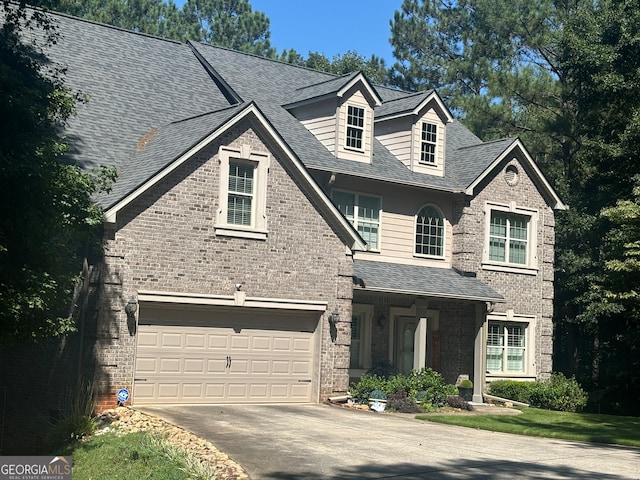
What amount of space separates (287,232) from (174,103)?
22.6ft

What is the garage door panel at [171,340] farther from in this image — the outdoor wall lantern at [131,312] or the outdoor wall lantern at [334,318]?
the outdoor wall lantern at [334,318]

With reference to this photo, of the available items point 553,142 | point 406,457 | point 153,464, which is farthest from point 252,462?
point 553,142

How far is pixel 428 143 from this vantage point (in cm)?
3081

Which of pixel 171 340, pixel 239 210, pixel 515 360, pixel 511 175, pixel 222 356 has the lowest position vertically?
pixel 222 356

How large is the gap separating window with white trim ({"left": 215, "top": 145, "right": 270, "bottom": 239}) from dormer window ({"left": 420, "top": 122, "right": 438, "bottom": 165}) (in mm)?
8545

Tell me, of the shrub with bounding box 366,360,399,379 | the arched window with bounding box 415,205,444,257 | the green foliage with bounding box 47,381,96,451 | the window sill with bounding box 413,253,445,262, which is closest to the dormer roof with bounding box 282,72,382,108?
the arched window with bounding box 415,205,444,257

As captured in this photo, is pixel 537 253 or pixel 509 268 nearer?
pixel 509 268

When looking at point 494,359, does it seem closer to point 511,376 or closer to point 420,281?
point 511,376

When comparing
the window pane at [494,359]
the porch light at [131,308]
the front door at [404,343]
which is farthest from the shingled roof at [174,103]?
the window pane at [494,359]

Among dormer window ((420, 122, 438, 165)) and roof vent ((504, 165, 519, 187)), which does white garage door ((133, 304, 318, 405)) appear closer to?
dormer window ((420, 122, 438, 165))

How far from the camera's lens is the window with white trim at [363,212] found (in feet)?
93.2

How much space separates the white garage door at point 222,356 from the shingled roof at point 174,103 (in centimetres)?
355

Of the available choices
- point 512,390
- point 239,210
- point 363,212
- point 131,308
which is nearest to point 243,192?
point 239,210

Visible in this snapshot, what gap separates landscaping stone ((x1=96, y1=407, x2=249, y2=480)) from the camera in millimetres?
14469
